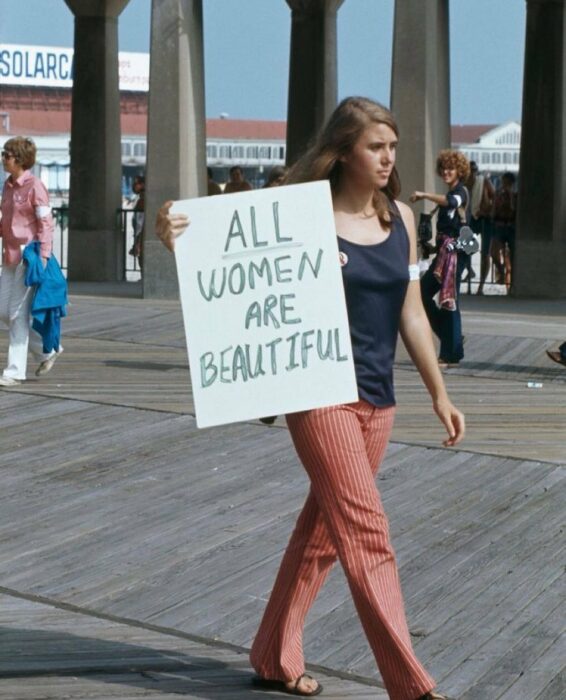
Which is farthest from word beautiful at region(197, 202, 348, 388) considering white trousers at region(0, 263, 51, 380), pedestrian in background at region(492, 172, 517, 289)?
pedestrian in background at region(492, 172, 517, 289)

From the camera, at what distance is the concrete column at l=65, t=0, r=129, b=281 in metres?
25.3

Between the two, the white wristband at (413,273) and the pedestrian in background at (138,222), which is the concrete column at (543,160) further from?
the white wristband at (413,273)

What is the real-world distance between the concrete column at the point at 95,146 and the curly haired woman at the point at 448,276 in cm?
1167

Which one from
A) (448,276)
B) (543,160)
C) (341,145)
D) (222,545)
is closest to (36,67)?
(543,160)

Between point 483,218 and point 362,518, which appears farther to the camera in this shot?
point 483,218

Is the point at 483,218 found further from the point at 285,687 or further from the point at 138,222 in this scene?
the point at 285,687

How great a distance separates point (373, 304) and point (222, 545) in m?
2.68

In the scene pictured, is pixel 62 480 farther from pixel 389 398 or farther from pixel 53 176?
pixel 53 176

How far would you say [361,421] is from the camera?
17.5ft

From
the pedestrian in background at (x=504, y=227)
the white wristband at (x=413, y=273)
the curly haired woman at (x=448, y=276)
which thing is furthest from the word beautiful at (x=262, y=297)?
the pedestrian in background at (x=504, y=227)

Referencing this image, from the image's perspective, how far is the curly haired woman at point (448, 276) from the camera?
14.3m

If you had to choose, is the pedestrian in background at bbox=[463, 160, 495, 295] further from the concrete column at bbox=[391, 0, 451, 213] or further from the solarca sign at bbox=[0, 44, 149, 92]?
the solarca sign at bbox=[0, 44, 149, 92]

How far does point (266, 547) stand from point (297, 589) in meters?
2.23

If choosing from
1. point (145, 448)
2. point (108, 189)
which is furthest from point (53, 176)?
point (145, 448)
